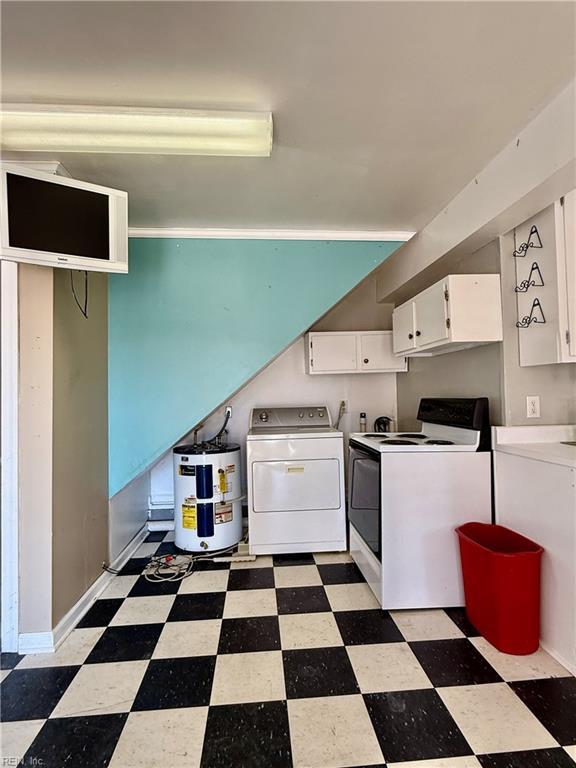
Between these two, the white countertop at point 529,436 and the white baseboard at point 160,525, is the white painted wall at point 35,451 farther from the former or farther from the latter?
the white countertop at point 529,436

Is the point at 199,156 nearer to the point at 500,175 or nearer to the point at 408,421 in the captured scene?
the point at 500,175

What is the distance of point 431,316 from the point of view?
2.39 m

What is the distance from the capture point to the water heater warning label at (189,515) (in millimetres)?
2863

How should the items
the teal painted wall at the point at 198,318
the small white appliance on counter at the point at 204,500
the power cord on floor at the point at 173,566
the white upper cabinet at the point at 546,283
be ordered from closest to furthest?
the white upper cabinet at the point at 546,283, the power cord on floor at the point at 173,566, the teal painted wall at the point at 198,318, the small white appliance on counter at the point at 204,500

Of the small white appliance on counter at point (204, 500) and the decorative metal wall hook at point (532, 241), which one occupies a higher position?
the decorative metal wall hook at point (532, 241)

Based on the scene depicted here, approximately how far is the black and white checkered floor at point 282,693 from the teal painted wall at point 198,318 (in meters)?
1.08

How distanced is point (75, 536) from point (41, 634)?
438 mm

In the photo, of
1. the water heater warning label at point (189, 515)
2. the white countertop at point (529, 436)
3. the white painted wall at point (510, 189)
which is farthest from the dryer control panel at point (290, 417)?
the white countertop at point (529, 436)

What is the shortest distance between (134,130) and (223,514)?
2.41 metres

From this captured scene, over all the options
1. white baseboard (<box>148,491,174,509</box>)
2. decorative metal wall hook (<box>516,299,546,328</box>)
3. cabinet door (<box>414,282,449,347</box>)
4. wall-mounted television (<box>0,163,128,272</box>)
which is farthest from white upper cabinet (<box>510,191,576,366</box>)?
white baseboard (<box>148,491,174,509</box>)

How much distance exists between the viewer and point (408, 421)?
3453 mm

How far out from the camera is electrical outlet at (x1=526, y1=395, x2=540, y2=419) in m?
2.07

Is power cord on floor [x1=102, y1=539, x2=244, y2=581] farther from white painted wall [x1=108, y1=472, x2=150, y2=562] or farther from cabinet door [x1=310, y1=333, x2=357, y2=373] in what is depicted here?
cabinet door [x1=310, y1=333, x2=357, y2=373]

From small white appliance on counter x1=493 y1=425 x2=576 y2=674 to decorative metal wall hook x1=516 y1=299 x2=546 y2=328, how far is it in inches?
21.7
